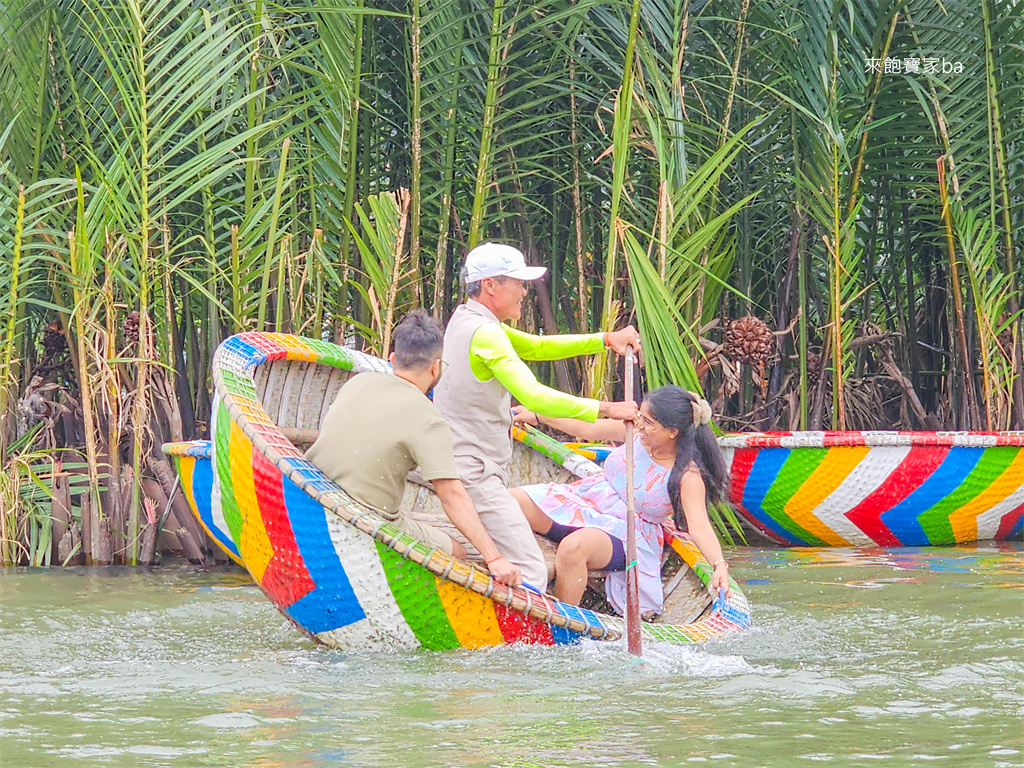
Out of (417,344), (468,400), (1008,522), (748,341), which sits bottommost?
(1008,522)

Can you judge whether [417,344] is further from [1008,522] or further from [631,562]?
[1008,522]

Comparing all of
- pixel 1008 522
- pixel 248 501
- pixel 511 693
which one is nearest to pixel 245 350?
pixel 248 501

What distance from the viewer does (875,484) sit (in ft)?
25.3

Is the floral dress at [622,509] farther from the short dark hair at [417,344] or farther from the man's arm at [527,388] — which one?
the short dark hair at [417,344]

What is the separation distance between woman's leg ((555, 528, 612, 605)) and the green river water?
Result: 62cm

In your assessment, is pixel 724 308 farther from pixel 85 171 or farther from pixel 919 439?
pixel 85 171

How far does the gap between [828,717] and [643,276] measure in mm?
3090

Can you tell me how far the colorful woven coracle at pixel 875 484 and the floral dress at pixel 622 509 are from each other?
2094mm

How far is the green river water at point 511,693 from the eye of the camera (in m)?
3.42

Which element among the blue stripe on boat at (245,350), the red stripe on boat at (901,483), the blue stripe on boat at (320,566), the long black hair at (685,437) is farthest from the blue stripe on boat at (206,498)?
the red stripe on boat at (901,483)

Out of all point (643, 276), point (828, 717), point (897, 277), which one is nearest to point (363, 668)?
point (828, 717)

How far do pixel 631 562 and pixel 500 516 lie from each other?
0.50m

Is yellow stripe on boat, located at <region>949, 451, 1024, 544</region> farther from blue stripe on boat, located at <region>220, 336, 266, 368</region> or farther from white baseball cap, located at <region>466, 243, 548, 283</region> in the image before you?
blue stripe on boat, located at <region>220, 336, 266, 368</region>

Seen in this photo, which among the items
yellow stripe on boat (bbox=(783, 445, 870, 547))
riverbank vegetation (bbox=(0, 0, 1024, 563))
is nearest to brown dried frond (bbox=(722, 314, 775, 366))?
riverbank vegetation (bbox=(0, 0, 1024, 563))
